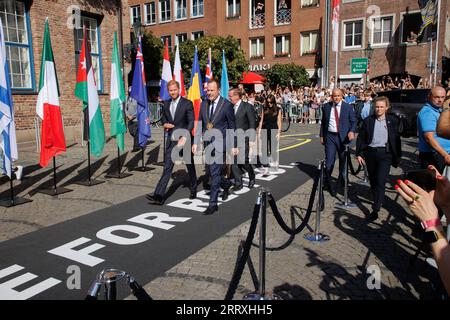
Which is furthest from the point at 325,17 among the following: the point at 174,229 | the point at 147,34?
the point at 174,229

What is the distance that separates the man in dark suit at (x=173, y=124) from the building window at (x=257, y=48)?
30.7 m

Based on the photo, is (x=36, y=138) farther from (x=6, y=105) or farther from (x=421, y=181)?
(x=421, y=181)

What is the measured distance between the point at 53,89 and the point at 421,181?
6874mm

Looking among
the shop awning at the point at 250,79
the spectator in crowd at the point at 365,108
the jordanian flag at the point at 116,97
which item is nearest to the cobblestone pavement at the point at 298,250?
the jordanian flag at the point at 116,97

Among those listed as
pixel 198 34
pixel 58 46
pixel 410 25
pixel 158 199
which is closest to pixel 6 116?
pixel 158 199

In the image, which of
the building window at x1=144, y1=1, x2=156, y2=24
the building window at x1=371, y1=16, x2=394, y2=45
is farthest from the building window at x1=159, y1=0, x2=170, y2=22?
the building window at x1=371, y1=16, x2=394, y2=45

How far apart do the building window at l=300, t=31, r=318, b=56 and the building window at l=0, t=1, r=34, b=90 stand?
25.2m

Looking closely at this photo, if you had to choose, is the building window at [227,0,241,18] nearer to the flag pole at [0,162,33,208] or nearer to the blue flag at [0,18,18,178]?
the blue flag at [0,18,18,178]

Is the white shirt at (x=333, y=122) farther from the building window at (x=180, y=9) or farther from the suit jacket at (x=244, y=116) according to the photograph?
the building window at (x=180, y=9)

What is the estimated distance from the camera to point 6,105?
6.38m

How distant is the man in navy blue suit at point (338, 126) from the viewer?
7.04m

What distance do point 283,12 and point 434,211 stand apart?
3565 cm

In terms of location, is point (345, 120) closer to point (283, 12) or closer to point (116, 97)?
point (116, 97)

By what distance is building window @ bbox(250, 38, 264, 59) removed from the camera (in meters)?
36.1
